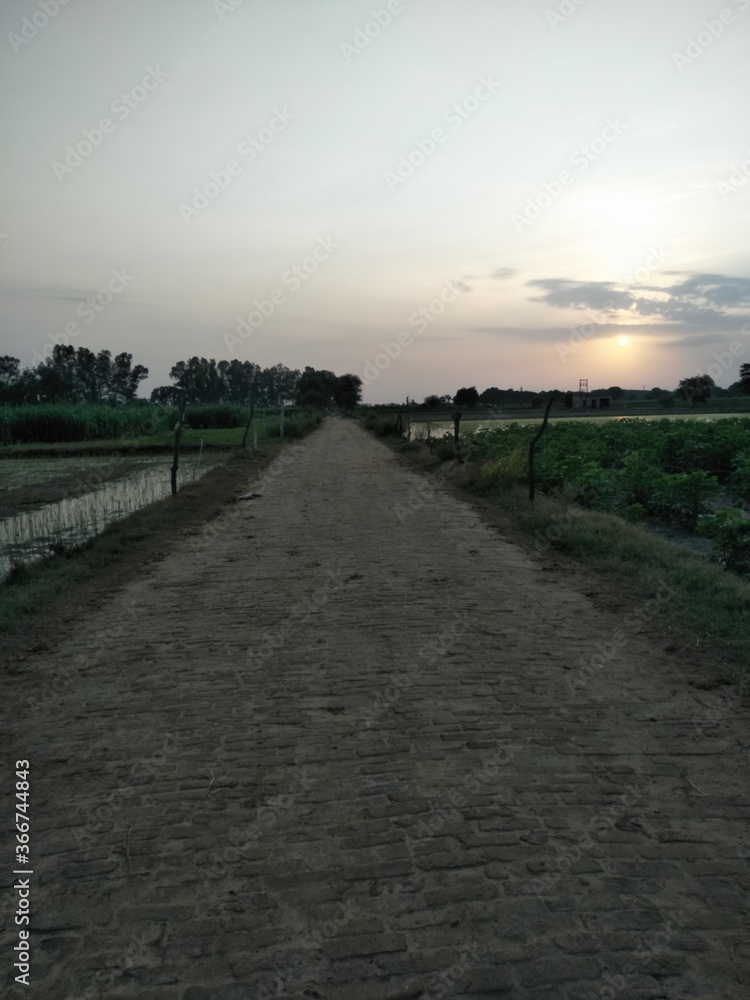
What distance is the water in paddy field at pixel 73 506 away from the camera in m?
11.9

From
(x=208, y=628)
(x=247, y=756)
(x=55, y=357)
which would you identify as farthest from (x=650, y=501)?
(x=55, y=357)

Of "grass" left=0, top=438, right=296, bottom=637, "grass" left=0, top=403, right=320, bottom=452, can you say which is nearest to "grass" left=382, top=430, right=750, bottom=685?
"grass" left=0, top=438, right=296, bottom=637

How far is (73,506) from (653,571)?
1286 centimetres

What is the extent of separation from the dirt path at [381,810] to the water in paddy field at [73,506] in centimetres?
573

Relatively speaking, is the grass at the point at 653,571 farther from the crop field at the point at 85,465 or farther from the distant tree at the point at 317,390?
the distant tree at the point at 317,390

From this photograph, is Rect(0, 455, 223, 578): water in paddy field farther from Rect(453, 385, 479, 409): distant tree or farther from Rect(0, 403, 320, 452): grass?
Rect(453, 385, 479, 409): distant tree

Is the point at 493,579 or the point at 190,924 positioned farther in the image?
the point at 493,579

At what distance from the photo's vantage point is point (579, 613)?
698 centimetres

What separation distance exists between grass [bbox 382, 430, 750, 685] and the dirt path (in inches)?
17.8

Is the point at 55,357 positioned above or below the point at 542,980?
above

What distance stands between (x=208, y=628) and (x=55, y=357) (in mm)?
96886

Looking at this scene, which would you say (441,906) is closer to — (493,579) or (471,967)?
(471,967)

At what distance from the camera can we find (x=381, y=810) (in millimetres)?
3535

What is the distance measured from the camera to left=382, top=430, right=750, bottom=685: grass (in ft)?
20.1
